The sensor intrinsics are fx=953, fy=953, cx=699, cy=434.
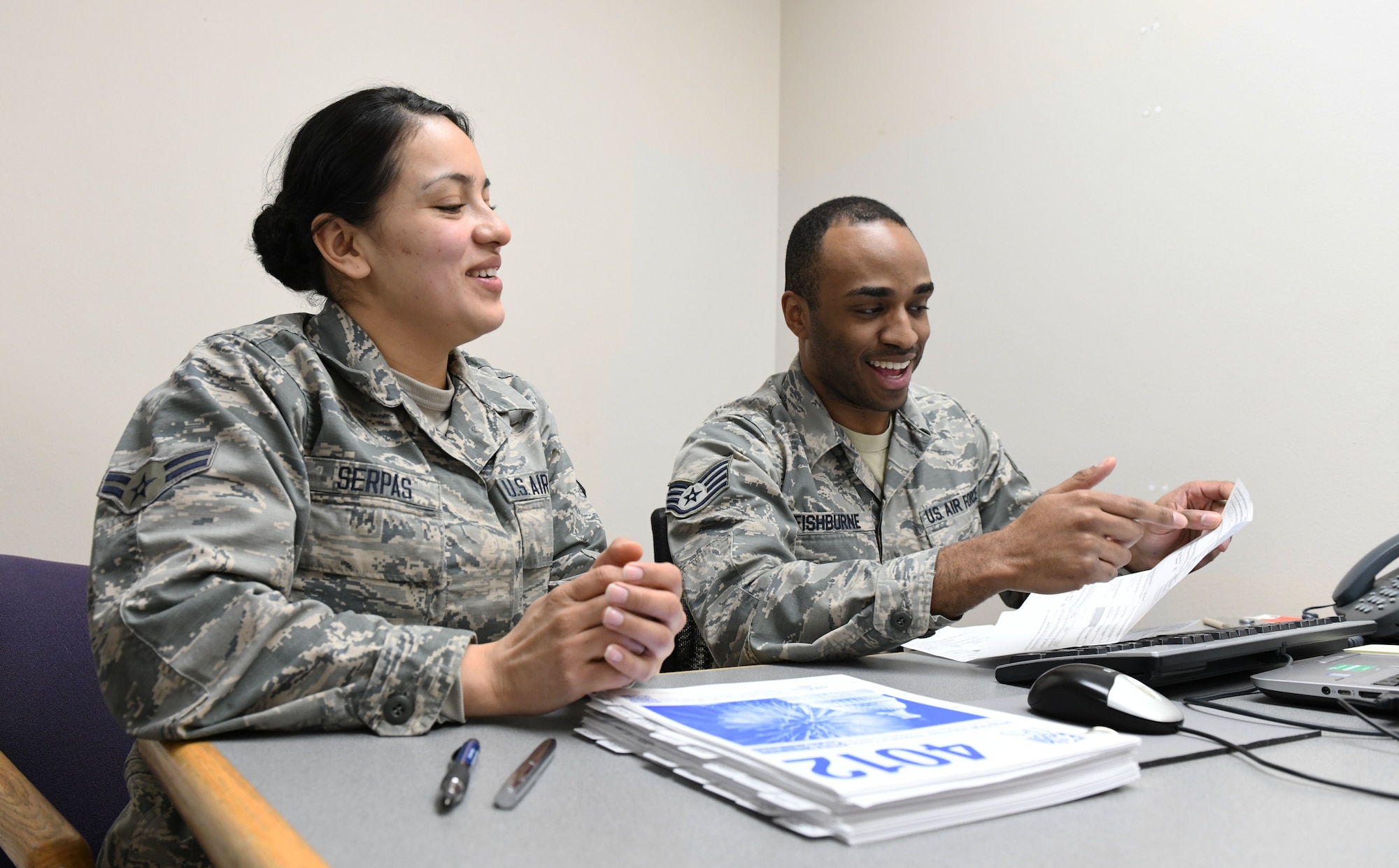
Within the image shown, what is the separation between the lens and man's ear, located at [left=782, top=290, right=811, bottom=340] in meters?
1.75

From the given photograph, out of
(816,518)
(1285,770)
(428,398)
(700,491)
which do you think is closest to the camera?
(1285,770)

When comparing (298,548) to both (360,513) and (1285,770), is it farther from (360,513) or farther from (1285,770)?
(1285,770)

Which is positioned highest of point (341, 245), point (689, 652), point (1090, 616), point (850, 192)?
point (850, 192)

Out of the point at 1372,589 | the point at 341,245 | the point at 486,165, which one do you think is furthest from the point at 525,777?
the point at 486,165

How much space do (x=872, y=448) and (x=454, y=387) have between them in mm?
789

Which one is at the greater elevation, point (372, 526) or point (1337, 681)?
point (372, 526)

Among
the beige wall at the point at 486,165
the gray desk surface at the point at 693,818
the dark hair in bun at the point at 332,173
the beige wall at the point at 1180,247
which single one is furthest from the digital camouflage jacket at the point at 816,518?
the beige wall at the point at 486,165

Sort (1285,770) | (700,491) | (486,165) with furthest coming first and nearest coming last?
(486,165) → (700,491) → (1285,770)

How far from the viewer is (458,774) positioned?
2.05ft

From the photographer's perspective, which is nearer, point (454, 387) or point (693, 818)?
point (693, 818)

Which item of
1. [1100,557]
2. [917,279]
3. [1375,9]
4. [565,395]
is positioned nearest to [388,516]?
[1100,557]

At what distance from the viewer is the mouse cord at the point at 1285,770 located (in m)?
0.64

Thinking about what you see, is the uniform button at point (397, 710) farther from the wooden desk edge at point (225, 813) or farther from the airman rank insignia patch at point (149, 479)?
the airman rank insignia patch at point (149, 479)

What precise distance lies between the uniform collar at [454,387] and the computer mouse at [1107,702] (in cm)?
68
